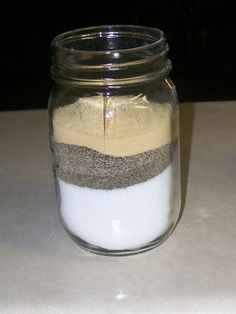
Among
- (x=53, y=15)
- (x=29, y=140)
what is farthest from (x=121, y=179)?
(x=53, y=15)

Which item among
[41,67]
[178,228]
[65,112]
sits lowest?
[41,67]

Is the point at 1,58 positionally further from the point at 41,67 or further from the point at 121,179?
the point at 121,179

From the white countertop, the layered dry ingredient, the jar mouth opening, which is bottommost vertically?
the white countertop

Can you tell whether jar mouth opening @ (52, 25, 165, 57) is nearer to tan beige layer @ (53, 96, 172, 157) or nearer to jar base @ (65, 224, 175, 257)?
tan beige layer @ (53, 96, 172, 157)

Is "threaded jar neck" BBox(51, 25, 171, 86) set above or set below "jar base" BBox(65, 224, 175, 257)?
above

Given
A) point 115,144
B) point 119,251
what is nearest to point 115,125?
point 115,144

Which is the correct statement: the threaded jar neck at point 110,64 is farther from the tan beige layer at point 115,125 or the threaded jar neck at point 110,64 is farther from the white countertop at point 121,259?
the white countertop at point 121,259

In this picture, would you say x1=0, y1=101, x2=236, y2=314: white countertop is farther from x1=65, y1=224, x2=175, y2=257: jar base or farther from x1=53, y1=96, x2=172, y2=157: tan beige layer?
x1=53, y1=96, x2=172, y2=157: tan beige layer

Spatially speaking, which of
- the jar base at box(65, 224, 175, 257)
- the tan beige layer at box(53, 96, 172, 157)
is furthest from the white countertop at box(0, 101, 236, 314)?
the tan beige layer at box(53, 96, 172, 157)
